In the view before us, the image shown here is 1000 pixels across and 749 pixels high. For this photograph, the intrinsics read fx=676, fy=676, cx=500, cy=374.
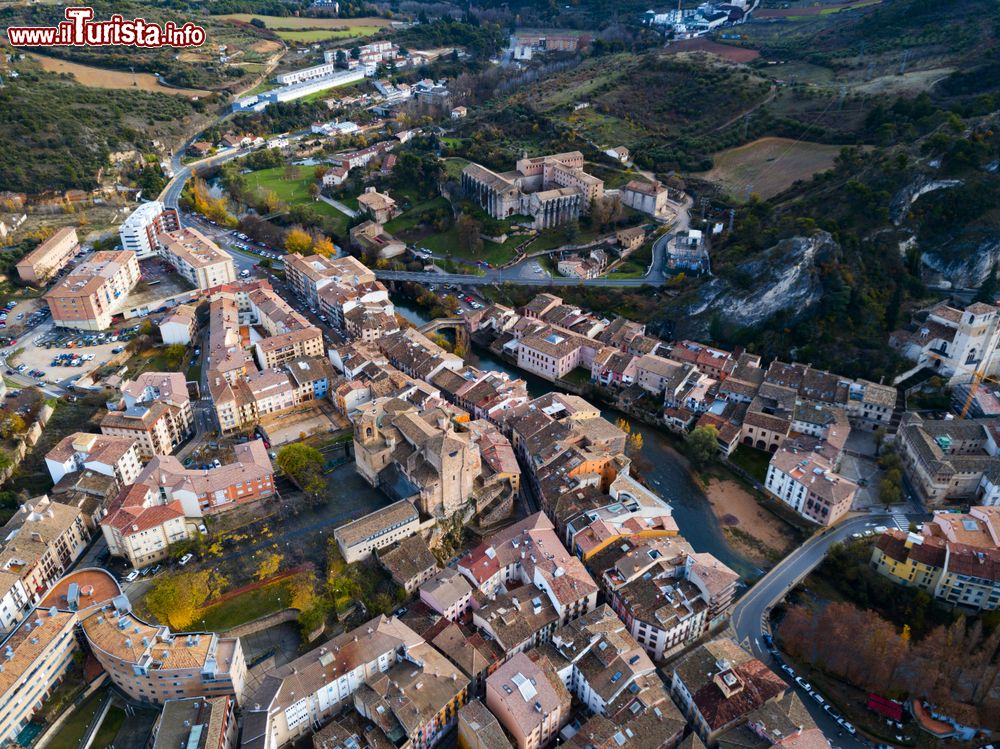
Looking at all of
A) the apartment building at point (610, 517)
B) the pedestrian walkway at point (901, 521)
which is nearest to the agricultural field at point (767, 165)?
the pedestrian walkway at point (901, 521)

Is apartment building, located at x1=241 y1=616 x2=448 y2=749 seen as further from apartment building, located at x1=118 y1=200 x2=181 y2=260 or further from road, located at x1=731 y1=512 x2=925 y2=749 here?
apartment building, located at x1=118 y1=200 x2=181 y2=260

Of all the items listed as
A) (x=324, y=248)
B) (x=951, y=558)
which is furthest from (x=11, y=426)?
(x=951, y=558)

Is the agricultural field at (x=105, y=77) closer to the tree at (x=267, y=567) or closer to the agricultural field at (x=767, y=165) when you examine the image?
the agricultural field at (x=767, y=165)

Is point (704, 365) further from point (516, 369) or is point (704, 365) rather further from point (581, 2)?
point (581, 2)

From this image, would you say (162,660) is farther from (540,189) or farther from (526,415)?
(540,189)

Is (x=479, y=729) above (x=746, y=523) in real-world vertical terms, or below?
above

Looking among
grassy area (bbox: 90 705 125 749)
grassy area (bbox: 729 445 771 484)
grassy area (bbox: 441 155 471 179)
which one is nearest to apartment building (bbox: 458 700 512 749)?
grassy area (bbox: 90 705 125 749)
